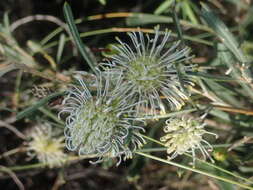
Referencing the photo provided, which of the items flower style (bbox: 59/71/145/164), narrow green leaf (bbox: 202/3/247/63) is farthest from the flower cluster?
narrow green leaf (bbox: 202/3/247/63)

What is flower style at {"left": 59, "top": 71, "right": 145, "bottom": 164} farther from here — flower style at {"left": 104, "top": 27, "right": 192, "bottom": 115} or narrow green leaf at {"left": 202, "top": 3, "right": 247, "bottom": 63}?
narrow green leaf at {"left": 202, "top": 3, "right": 247, "bottom": 63}

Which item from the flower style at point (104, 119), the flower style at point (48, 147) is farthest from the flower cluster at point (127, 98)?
the flower style at point (48, 147)

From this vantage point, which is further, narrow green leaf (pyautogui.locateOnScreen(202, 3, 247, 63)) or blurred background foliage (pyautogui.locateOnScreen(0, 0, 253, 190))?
blurred background foliage (pyautogui.locateOnScreen(0, 0, 253, 190))

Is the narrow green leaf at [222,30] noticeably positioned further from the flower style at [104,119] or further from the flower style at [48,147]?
the flower style at [48,147]

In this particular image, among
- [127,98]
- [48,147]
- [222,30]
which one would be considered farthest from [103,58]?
[48,147]

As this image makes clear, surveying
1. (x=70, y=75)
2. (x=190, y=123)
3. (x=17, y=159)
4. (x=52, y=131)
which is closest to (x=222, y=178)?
(x=190, y=123)

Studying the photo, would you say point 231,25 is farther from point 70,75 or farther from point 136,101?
point 136,101
